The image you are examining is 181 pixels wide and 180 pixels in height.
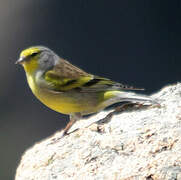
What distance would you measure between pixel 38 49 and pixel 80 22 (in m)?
9.12

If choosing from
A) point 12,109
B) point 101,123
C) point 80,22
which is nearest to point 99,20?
point 80,22

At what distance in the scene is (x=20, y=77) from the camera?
49.7ft

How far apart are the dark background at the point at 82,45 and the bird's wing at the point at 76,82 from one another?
7.37 m

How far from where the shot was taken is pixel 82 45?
1551cm

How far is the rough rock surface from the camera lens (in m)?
5.03

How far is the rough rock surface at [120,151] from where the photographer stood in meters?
5.03

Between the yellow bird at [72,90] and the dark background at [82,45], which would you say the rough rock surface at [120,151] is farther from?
the dark background at [82,45]

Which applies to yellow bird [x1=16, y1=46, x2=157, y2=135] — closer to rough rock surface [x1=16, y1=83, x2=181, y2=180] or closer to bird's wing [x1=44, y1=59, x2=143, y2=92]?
bird's wing [x1=44, y1=59, x2=143, y2=92]

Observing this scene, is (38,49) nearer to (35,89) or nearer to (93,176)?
(35,89)

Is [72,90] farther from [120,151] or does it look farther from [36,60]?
[120,151]

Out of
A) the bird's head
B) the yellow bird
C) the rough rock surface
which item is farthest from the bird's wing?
the rough rock surface

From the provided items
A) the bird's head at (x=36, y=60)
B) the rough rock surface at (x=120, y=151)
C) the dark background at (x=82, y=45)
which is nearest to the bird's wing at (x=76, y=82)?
the bird's head at (x=36, y=60)

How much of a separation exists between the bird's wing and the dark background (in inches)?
290

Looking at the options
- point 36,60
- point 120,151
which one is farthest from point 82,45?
point 120,151
